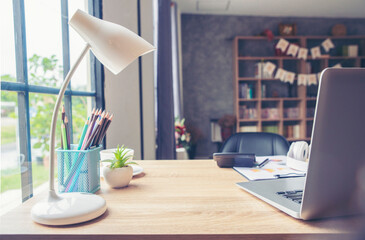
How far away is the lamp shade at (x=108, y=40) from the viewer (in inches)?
22.8

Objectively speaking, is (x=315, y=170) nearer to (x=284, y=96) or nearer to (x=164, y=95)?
(x=164, y=95)

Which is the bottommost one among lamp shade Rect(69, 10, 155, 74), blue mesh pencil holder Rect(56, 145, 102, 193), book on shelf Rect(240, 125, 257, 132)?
book on shelf Rect(240, 125, 257, 132)

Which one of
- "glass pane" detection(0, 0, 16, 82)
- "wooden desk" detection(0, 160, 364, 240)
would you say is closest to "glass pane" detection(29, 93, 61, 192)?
"glass pane" detection(0, 0, 16, 82)

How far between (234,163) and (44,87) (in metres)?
0.82

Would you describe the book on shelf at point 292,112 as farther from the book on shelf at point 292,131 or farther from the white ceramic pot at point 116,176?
the white ceramic pot at point 116,176

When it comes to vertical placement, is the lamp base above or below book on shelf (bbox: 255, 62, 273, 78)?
below

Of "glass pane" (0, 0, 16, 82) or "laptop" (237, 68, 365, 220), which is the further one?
"glass pane" (0, 0, 16, 82)

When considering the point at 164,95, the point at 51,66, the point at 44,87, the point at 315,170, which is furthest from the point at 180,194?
the point at 164,95

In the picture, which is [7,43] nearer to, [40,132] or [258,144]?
[40,132]

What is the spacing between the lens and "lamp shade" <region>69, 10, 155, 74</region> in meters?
0.58

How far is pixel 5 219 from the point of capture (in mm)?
536

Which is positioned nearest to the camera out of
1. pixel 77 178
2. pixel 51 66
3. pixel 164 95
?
pixel 77 178

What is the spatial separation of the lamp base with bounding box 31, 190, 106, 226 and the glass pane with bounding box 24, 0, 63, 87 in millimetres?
562

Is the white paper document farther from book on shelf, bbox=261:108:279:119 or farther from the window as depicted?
book on shelf, bbox=261:108:279:119
